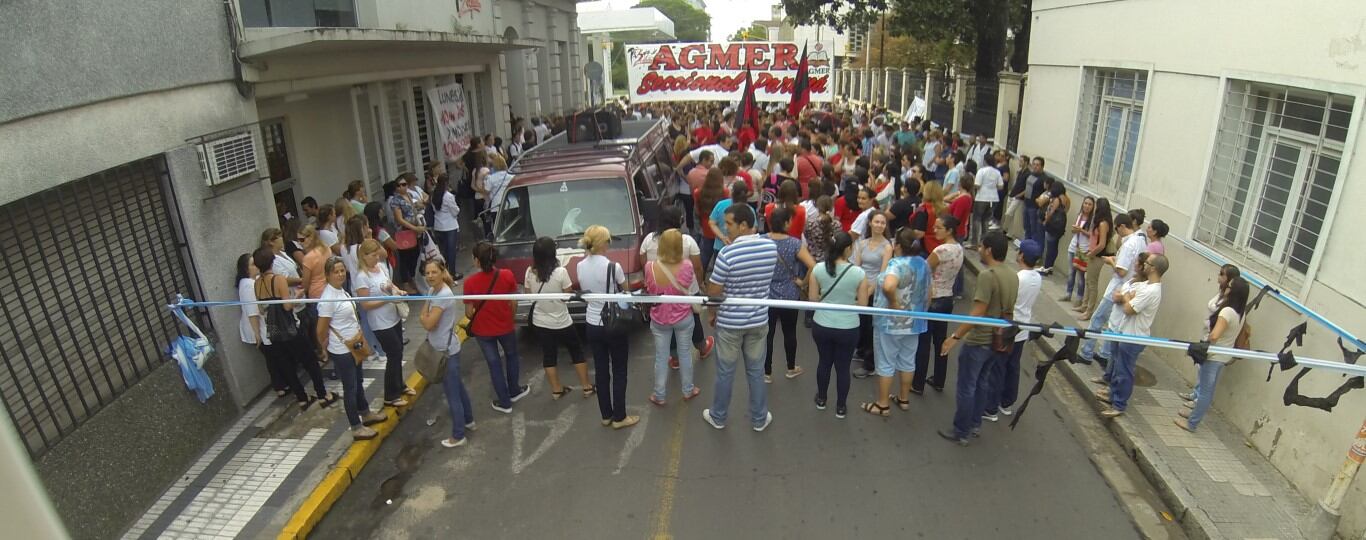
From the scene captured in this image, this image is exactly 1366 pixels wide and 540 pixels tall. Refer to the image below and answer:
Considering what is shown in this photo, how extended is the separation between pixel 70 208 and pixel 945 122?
1889cm

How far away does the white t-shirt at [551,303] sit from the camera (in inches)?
237

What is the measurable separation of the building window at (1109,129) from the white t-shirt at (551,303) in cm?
636

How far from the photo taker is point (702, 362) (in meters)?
7.61

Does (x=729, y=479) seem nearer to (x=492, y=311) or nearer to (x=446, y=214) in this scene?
(x=492, y=311)

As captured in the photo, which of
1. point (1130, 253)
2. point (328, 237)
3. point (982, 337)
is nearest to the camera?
point (982, 337)

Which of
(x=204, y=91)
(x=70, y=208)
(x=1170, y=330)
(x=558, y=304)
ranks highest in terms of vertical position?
(x=204, y=91)

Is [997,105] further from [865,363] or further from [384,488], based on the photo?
[384,488]

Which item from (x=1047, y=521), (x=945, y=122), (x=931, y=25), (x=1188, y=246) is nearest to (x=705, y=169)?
(x=1188, y=246)

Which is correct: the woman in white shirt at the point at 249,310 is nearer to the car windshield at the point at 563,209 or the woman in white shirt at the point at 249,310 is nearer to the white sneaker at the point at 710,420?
the car windshield at the point at 563,209

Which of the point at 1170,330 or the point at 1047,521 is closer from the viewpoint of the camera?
the point at 1047,521

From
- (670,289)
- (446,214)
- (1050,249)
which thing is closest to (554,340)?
(670,289)

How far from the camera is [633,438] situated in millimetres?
6199

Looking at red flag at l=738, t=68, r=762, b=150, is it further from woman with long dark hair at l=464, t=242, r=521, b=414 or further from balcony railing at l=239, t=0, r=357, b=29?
woman with long dark hair at l=464, t=242, r=521, b=414

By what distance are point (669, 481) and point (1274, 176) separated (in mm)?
5517
